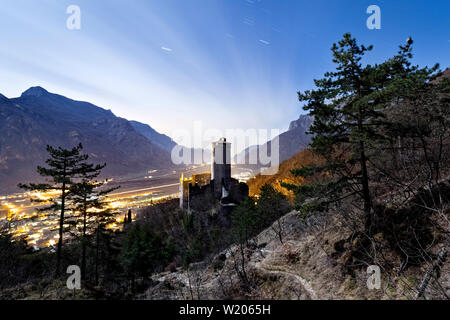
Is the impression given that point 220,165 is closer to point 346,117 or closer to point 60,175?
point 60,175

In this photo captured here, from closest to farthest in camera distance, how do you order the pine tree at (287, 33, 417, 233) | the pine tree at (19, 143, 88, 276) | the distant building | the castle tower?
the pine tree at (287, 33, 417, 233)
the pine tree at (19, 143, 88, 276)
the distant building
the castle tower

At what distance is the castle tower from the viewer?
49.5 metres

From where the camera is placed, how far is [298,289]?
9062 mm

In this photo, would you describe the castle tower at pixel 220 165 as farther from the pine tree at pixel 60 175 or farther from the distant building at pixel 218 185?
the pine tree at pixel 60 175

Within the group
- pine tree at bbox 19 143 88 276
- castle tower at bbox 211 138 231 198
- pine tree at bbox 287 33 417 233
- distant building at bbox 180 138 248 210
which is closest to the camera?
pine tree at bbox 287 33 417 233

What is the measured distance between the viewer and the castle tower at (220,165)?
49.5 metres

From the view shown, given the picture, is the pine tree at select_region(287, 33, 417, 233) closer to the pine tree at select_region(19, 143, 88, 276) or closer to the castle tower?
the pine tree at select_region(19, 143, 88, 276)

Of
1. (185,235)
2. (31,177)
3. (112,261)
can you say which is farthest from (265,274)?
(31,177)

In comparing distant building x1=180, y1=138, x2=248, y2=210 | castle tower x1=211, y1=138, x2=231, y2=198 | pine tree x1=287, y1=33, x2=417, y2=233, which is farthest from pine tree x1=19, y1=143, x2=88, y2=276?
castle tower x1=211, y1=138, x2=231, y2=198

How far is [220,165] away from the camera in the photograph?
50.1 m

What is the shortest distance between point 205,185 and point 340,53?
145 feet

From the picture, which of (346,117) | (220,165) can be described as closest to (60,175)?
(346,117)

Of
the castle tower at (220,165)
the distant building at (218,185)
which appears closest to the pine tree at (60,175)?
the distant building at (218,185)

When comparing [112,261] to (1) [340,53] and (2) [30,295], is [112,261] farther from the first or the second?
(1) [340,53]
